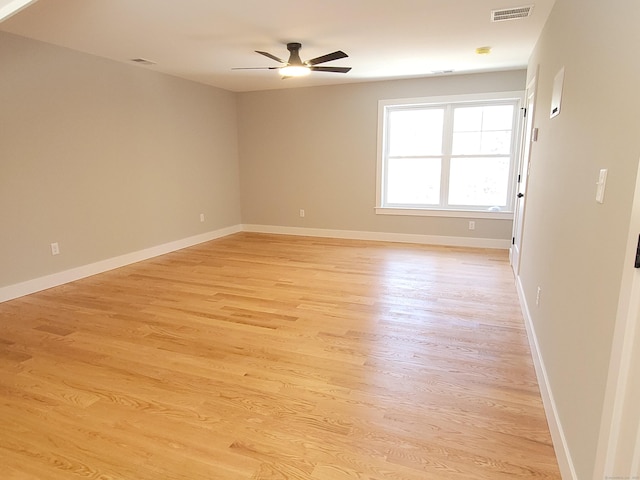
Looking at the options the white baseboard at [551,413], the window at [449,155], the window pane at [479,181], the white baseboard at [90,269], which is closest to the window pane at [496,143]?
the window at [449,155]

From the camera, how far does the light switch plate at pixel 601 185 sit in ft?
4.43

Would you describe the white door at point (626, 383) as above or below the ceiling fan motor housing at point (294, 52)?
below

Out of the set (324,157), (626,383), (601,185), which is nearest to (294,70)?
(324,157)

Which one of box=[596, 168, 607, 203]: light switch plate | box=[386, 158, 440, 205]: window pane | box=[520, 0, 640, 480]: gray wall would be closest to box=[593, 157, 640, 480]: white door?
box=[520, 0, 640, 480]: gray wall

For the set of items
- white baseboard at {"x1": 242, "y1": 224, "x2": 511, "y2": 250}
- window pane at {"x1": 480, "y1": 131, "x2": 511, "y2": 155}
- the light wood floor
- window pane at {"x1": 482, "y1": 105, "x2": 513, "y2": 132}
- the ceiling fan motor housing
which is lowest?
the light wood floor

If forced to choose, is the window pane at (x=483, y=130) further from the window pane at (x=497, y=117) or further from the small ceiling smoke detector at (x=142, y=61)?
the small ceiling smoke detector at (x=142, y=61)

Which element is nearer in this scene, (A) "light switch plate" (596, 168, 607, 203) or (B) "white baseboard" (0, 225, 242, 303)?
(A) "light switch plate" (596, 168, 607, 203)

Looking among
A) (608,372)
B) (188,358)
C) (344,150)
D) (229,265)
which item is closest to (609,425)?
(608,372)

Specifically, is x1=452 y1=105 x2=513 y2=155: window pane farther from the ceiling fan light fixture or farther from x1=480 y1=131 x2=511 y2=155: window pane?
the ceiling fan light fixture

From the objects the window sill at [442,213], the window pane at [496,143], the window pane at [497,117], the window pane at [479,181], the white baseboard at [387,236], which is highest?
the window pane at [497,117]

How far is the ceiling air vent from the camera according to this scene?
9.99 ft

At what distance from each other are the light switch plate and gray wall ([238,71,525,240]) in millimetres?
4480

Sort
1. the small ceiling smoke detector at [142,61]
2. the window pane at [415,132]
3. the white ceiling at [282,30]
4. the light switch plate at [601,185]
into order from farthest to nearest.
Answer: the window pane at [415,132]
the small ceiling smoke detector at [142,61]
the white ceiling at [282,30]
the light switch plate at [601,185]

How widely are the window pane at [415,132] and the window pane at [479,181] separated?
17.9 inches
